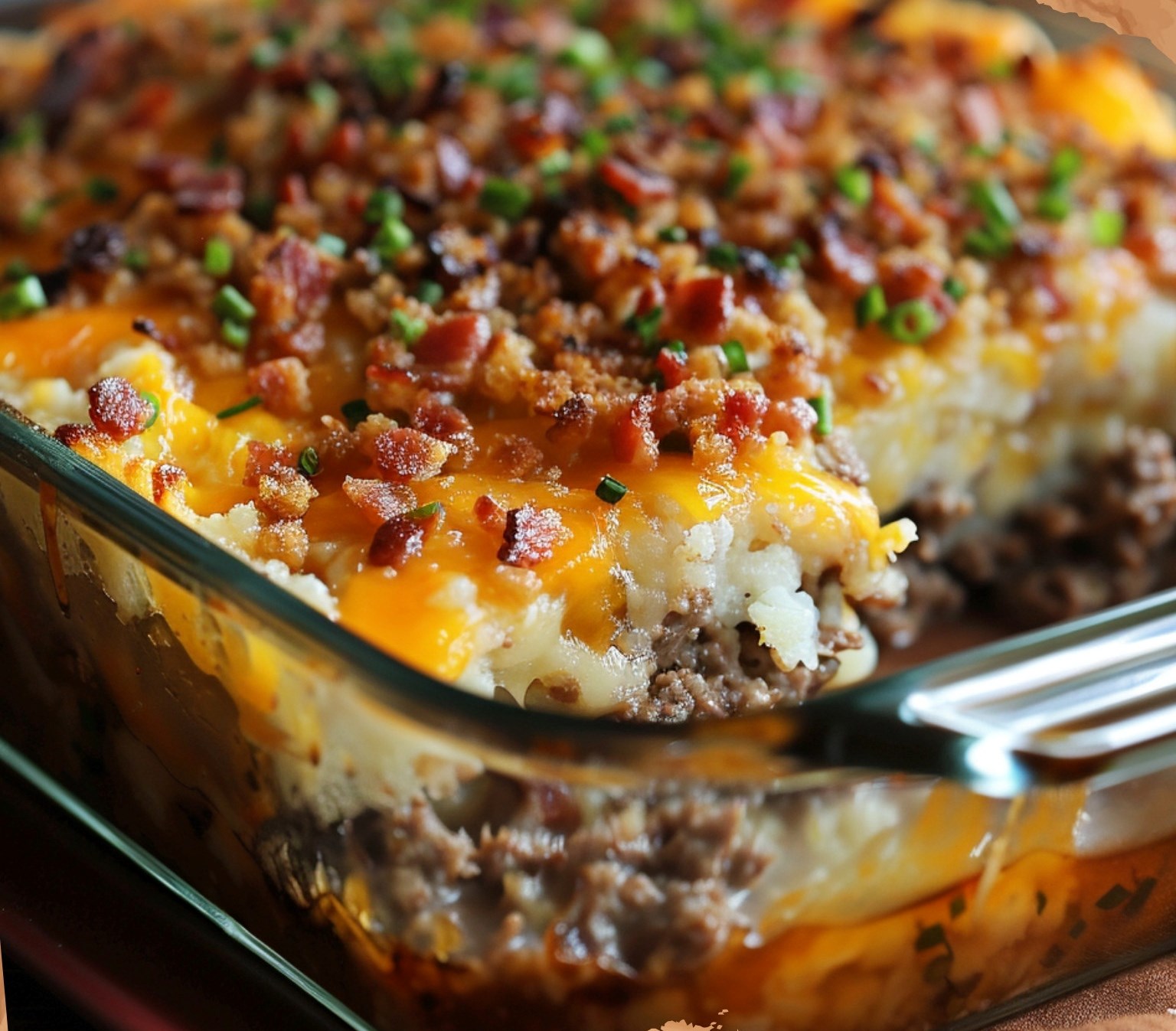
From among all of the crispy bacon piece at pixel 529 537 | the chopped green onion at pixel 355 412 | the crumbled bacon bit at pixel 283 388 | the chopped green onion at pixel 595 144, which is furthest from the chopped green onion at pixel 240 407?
the chopped green onion at pixel 595 144

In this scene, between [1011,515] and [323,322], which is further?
[1011,515]

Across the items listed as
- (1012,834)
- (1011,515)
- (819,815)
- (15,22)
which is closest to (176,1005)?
(819,815)

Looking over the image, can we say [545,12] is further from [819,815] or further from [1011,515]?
[819,815]

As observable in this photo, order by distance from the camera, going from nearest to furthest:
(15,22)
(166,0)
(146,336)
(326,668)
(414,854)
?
(326,668) < (414,854) < (146,336) < (166,0) < (15,22)

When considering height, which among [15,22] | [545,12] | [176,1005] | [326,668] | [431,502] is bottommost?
[15,22]

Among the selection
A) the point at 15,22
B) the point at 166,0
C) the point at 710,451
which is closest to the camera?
the point at 710,451

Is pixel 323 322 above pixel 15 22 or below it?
above

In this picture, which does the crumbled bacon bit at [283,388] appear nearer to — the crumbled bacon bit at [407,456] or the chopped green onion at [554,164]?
the crumbled bacon bit at [407,456]

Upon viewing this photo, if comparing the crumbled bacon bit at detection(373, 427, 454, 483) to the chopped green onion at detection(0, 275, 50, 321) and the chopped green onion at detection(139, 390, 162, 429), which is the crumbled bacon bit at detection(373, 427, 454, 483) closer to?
the chopped green onion at detection(139, 390, 162, 429)
